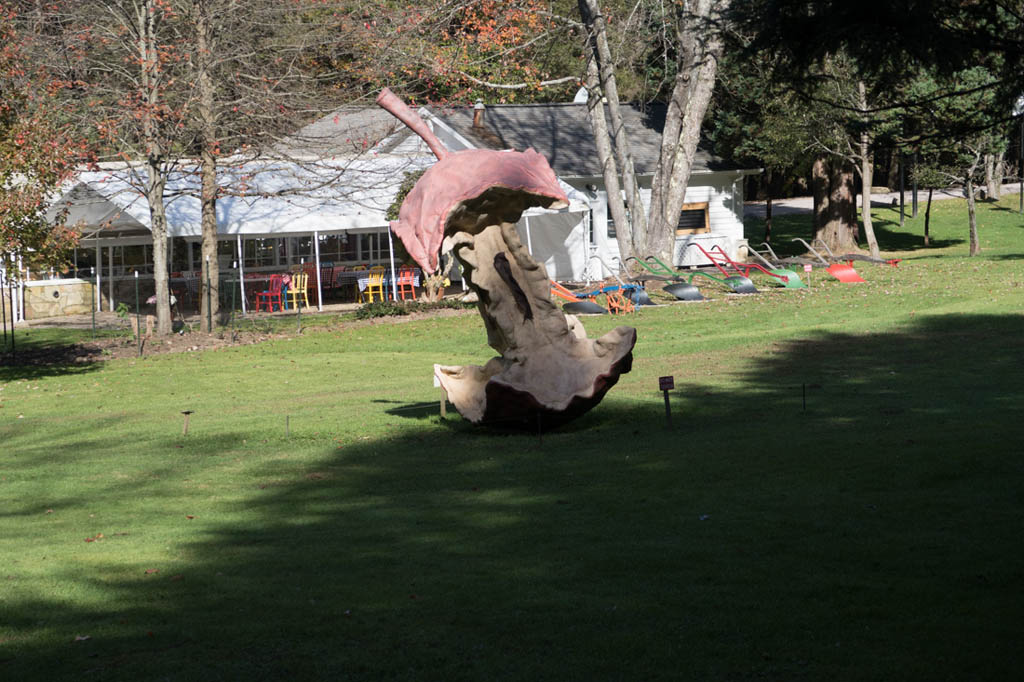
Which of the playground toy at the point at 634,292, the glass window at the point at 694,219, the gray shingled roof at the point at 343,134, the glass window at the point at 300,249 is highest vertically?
the gray shingled roof at the point at 343,134

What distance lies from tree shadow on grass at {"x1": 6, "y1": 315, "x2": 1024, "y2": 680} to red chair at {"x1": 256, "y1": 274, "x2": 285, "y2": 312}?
1880cm

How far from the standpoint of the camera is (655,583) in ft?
21.6

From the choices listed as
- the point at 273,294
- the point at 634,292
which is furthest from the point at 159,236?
the point at 634,292

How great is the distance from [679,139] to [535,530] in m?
24.1

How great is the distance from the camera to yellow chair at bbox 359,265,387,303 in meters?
30.6

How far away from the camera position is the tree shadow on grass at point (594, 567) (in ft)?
18.1

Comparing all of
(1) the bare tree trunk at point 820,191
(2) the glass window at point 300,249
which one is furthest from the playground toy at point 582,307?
(1) the bare tree trunk at point 820,191

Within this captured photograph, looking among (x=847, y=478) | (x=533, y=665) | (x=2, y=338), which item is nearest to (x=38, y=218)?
(x=2, y=338)

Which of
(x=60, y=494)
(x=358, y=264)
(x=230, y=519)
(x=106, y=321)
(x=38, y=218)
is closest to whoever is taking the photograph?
(x=230, y=519)

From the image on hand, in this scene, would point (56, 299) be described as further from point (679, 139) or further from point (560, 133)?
point (679, 139)

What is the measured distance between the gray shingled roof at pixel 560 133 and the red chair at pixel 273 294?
758 cm

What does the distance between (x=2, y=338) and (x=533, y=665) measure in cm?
2413

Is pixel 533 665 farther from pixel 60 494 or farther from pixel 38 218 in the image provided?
pixel 38 218

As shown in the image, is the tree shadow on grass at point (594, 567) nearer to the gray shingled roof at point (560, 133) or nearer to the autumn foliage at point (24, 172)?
the autumn foliage at point (24, 172)
